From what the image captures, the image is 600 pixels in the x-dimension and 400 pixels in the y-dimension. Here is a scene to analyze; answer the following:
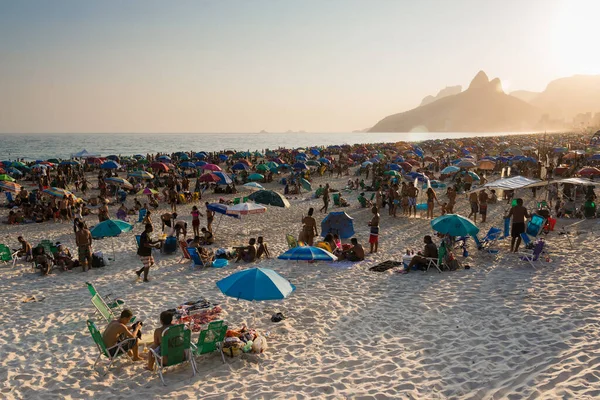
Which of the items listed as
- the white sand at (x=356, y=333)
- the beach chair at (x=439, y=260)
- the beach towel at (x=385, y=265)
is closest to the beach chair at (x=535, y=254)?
the white sand at (x=356, y=333)

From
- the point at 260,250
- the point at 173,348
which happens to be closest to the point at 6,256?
the point at 260,250

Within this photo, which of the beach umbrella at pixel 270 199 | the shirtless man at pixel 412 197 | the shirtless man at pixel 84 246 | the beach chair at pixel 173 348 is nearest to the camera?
the beach chair at pixel 173 348

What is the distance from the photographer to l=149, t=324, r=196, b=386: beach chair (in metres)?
4.92

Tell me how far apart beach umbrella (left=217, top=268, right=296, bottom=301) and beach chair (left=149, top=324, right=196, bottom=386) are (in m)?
0.77

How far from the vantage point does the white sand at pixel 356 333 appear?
4.70m

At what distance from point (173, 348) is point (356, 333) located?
278 centimetres

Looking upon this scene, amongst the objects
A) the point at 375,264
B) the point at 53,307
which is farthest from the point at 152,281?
the point at 375,264

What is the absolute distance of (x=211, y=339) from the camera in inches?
208

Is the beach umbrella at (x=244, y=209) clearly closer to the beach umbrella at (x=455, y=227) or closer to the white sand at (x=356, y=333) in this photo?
the white sand at (x=356, y=333)

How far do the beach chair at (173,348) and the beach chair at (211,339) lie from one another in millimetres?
161

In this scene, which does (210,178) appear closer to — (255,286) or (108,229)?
(108,229)

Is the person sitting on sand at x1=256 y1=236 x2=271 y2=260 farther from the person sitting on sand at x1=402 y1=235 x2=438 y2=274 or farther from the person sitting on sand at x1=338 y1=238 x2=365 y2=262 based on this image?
the person sitting on sand at x1=402 y1=235 x2=438 y2=274

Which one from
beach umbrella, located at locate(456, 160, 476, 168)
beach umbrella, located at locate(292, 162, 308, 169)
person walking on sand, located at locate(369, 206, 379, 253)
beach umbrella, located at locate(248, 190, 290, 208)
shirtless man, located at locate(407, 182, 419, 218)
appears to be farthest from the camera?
beach umbrella, located at locate(292, 162, 308, 169)

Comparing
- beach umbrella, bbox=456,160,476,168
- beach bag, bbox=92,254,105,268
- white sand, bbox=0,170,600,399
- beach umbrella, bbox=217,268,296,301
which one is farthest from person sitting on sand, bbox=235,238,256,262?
beach umbrella, bbox=456,160,476,168
